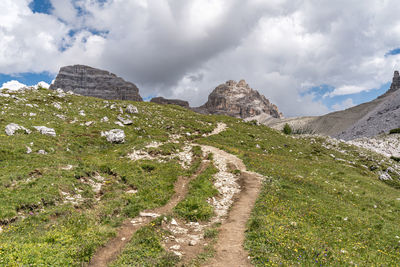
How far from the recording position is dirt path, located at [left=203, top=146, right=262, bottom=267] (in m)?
9.51

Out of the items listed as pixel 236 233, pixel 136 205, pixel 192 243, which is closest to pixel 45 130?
pixel 136 205

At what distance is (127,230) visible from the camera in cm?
A: 1192

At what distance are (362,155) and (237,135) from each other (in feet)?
89.1

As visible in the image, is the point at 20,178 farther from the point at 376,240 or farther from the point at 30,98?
the point at 30,98

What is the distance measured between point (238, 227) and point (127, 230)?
21.7ft

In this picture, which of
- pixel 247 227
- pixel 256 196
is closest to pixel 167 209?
pixel 247 227

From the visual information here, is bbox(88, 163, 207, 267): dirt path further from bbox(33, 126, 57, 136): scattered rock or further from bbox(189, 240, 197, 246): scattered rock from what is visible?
bbox(33, 126, 57, 136): scattered rock

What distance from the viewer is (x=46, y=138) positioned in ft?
80.8

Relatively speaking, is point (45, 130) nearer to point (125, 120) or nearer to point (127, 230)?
point (125, 120)

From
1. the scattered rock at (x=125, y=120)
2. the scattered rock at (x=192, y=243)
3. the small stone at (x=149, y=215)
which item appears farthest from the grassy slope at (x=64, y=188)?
the scattered rock at (x=125, y=120)

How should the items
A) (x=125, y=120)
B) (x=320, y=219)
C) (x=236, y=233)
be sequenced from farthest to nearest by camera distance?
1. (x=125, y=120)
2. (x=320, y=219)
3. (x=236, y=233)

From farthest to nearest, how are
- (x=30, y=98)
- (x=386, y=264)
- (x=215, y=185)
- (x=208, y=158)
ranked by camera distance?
(x=30, y=98)
(x=208, y=158)
(x=215, y=185)
(x=386, y=264)

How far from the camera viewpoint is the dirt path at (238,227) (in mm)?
9507

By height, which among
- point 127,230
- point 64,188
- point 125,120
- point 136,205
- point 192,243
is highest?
point 125,120
